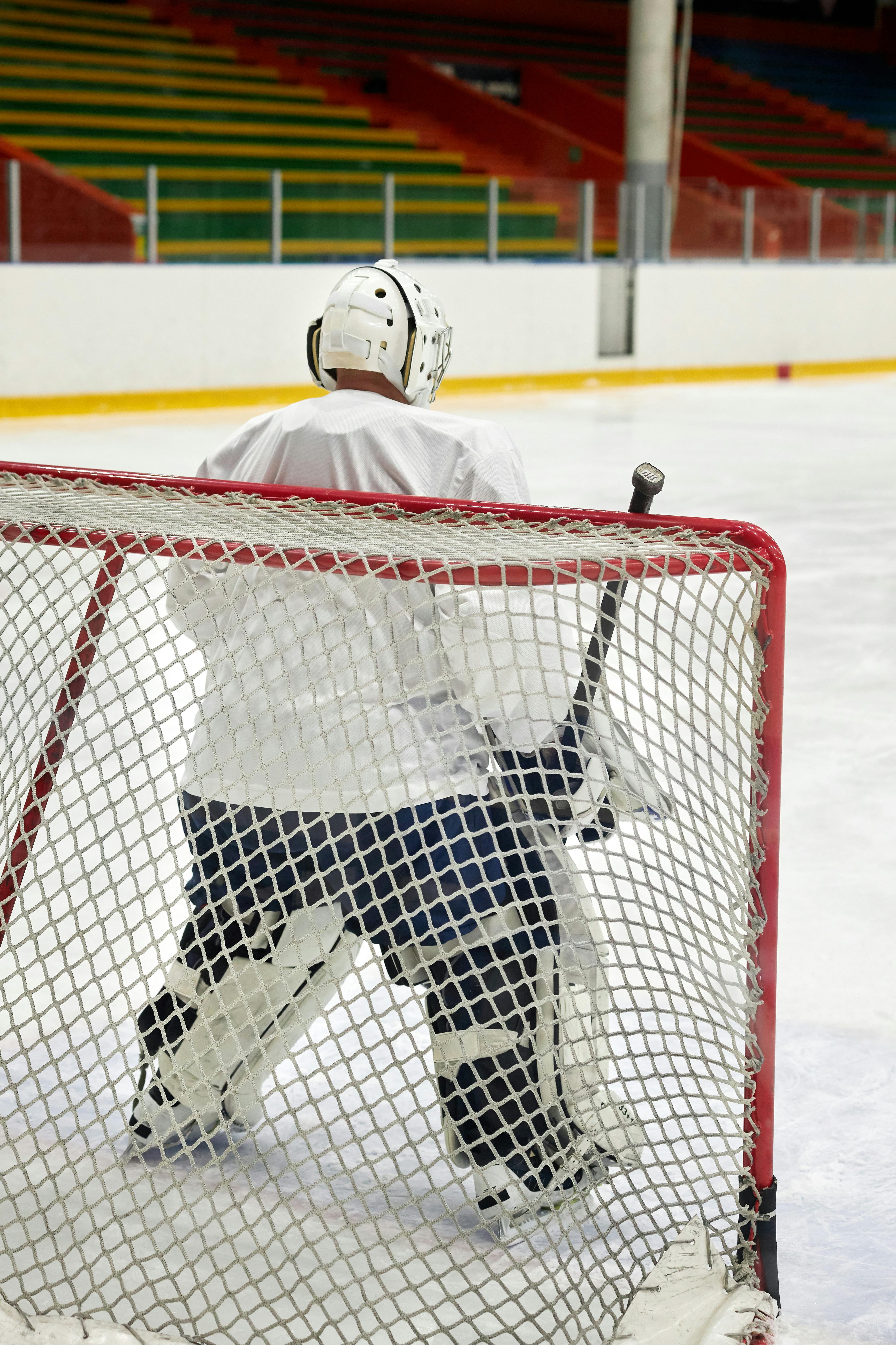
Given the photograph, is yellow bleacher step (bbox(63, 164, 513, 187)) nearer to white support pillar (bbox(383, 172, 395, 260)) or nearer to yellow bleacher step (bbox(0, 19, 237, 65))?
white support pillar (bbox(383, 172, 395, 260))

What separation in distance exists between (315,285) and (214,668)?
7.92 m

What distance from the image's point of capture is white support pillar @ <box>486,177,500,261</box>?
31.8 feet

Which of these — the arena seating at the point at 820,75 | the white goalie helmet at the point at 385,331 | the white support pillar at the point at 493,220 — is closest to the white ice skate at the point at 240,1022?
the white goalie helmet at the point at 385,331

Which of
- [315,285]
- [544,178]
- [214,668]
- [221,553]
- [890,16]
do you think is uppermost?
[890,16]

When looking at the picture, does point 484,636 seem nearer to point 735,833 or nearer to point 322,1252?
point 735,833

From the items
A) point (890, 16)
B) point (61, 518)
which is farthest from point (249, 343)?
point (890, 16)

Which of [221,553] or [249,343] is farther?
[249,343]

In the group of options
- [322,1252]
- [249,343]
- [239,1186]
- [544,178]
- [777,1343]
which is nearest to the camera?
[777,1343]

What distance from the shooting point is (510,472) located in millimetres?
1477

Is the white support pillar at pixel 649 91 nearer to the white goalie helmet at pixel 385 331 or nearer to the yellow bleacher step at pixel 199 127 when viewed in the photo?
the yellow bleacher step at pixel 199 127

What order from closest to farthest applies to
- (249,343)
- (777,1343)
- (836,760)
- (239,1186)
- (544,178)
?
(777,1343), (239,1186), (836,760), (249,343), (544,178)

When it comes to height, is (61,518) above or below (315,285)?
below

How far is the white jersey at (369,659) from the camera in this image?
1.38 metres

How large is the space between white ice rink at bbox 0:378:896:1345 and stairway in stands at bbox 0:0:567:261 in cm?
115
